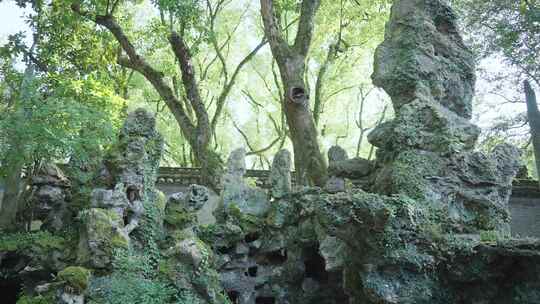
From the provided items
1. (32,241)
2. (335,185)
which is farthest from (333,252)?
(32,241)

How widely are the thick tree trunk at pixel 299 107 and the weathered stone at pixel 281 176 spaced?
1191 millimetres

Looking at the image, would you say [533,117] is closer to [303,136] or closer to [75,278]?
[303,136]

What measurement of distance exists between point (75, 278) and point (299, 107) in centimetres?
677

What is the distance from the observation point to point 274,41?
527 inches

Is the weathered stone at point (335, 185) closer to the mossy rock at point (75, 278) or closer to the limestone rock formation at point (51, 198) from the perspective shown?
the mossy rock at point (75, 278)

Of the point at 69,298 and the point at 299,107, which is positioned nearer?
the point at 69,298

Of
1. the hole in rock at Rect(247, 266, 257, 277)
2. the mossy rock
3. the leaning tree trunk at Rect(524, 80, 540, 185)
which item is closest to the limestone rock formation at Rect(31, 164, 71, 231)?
the mossy rock

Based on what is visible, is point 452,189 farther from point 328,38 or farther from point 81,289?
point 328,38

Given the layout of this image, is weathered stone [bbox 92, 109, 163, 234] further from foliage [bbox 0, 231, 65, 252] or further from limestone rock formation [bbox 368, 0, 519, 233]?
limestone rock formation [bbox 368, 0, 519, 233]

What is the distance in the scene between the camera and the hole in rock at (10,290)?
986 cm

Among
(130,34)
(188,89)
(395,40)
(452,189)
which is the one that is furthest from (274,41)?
(452,189)

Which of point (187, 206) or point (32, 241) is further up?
point (187, 206)

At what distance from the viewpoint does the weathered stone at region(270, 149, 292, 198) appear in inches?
429

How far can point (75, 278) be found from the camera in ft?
24.0
